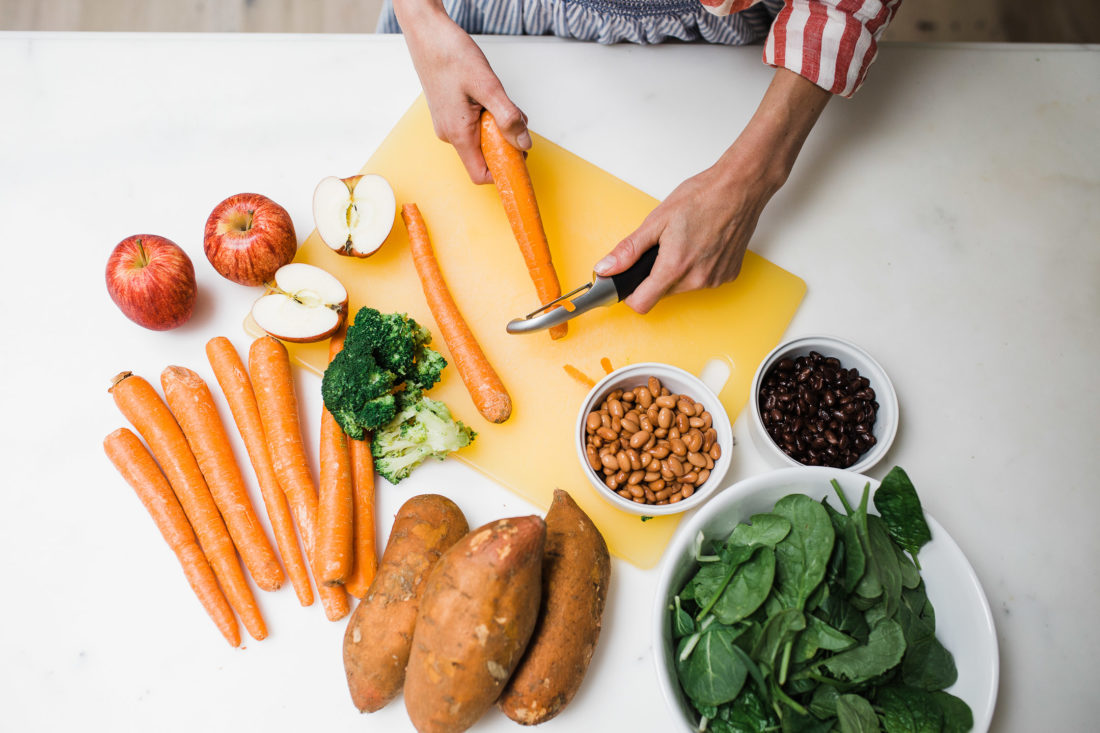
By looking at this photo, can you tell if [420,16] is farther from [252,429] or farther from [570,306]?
[252,429]

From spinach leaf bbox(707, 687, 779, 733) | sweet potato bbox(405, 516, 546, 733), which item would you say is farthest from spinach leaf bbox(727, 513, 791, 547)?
sweet potato bbox(405, 516, 546, 733)

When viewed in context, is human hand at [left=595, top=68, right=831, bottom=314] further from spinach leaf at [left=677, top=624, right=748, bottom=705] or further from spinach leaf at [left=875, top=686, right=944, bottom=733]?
spinach leaf at [left=875, top=686, right=944, bottom=733]

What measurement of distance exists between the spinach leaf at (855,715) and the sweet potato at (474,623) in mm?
565

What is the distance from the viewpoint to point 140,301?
1457 mm

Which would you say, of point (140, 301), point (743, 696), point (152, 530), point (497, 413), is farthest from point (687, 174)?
point (152, 530)

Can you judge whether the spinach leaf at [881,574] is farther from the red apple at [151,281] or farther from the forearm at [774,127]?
the red apple at [151,281]

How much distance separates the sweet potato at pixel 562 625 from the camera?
126cm

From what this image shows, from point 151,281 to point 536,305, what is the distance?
0.89 meters

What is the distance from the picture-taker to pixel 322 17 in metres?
2.87

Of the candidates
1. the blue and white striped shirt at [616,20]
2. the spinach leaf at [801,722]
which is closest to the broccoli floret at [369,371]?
the blue and white striped shirt at [616,20]

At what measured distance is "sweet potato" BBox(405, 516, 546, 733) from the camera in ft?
3.80

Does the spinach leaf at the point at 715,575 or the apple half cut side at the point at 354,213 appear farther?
the apple half cut side at the point at 354,213

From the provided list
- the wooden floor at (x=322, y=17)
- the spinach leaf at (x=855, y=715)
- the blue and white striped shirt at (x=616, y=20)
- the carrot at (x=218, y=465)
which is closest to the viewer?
the spinach leaf at (x=855, y=715)

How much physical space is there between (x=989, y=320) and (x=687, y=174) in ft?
2.79
